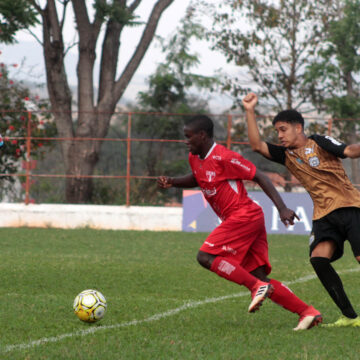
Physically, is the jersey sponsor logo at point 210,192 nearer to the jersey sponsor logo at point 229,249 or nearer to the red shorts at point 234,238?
the red shorts at point 234,238

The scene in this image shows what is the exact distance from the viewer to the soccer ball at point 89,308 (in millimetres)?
Answer: 5844

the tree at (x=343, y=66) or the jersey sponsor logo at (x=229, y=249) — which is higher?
the tree at (x=343, y=66)

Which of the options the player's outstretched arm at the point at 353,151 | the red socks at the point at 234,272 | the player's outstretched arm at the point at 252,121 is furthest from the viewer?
the red socks at the point at 234,272

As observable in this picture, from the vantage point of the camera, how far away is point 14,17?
1991cm

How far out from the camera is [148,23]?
22.9 meters

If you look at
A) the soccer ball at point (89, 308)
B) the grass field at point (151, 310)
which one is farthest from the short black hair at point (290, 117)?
the soccer ball at point (89, 308)

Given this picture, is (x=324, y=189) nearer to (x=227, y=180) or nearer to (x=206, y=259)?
(x=227, y=180)

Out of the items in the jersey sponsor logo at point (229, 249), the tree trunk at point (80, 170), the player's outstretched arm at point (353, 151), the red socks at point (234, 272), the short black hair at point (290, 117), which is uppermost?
the short black hair at point (290, 117)

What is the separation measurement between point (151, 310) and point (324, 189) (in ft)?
6.47

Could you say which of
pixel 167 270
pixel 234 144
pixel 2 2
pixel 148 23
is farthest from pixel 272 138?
pixel 167 270

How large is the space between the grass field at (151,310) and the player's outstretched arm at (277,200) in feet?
2.83

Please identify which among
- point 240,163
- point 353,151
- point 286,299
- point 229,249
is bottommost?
point 286,299

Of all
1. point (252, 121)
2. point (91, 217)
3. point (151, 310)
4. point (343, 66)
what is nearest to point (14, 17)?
point (91, 217)

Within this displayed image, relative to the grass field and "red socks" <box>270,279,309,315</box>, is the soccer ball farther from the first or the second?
"red socks" <box>270,279,309,315</box>
